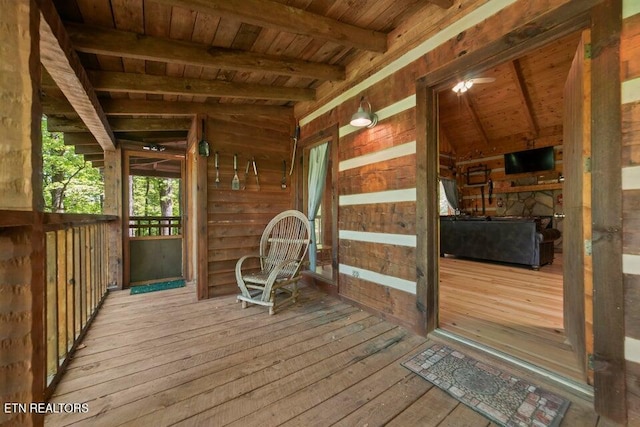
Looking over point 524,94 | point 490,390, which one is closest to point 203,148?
point 490,390

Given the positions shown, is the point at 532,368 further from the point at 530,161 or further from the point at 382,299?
the point at 530,161

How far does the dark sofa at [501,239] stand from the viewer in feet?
14.0

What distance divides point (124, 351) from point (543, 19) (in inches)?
141

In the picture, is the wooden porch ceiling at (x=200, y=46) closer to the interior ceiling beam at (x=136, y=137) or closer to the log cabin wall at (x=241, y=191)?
the log cabin wall at (x=241, y=191)

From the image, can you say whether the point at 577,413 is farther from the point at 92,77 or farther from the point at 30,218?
the point at 92,77

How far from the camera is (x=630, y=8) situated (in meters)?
1.24

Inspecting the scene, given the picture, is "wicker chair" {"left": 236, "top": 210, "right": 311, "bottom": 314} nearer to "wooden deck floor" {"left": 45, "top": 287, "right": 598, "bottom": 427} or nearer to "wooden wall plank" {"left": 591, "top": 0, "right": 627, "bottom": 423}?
"wooden deck floor" {"left": 45, "top": 287, "right": 598, "bottom": 427}

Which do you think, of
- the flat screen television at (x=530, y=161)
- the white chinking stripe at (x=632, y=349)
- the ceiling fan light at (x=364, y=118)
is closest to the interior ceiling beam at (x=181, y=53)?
the ceiling fan light at (x=364, y=118)

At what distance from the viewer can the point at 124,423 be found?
1243mm

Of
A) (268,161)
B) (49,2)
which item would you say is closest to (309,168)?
(268,161)

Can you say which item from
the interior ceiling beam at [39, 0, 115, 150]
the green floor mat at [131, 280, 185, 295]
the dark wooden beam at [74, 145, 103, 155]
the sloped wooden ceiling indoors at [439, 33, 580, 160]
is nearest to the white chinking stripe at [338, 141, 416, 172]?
the interior ceiling beam at [39, 0, 115, 150]

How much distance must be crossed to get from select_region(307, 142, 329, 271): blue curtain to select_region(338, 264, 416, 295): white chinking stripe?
725 millimetres

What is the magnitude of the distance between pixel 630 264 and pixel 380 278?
1.62 m

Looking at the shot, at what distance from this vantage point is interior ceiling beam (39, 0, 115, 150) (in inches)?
59.8
